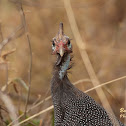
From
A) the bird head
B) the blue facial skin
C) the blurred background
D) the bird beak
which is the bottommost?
the blurred background

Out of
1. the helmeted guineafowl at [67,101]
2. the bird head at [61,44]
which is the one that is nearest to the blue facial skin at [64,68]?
the helmeted guineafowl at [67,101]

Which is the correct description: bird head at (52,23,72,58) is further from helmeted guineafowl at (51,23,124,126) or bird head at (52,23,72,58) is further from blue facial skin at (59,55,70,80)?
blue facial skin at (59,55,70,80)

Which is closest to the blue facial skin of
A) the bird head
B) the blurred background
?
the bird head

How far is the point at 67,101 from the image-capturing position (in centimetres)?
328

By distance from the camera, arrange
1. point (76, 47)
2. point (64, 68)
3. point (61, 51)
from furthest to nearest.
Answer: point (76, 47) → point (64, 68) → point (61, 51)

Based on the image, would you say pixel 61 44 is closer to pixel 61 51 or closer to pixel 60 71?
pixel 61 51

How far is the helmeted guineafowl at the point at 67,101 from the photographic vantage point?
310 centimetres

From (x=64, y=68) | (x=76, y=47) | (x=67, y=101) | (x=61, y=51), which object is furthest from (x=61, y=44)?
(x=76, y=47)

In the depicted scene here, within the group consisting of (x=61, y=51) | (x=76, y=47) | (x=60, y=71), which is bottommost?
(x=76, y=47)

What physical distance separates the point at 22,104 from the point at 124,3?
209cm

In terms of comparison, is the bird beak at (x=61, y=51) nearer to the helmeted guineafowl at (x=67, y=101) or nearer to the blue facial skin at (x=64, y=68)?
the helmeted guineafowl at (x=67, y=101)

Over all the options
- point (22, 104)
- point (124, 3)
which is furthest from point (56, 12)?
point (22, 104)

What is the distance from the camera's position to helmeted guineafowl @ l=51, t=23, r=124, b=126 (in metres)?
3.10

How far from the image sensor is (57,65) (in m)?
3.26
